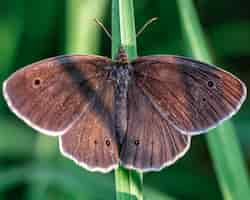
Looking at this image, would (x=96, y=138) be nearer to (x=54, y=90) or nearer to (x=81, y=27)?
(x=54, y=90)

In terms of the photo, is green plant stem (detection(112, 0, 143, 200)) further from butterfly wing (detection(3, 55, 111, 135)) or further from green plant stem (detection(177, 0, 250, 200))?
green plant stem (detection(177, 0, 250, 200))

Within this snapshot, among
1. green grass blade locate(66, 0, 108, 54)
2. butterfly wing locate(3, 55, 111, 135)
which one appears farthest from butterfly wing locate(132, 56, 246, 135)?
green grass blade locate(66, 0, 108, 54)

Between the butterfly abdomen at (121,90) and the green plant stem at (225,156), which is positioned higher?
the butterfly abdomen at (121,90)

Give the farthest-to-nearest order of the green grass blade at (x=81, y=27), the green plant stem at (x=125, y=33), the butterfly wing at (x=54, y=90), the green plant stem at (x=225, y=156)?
the green grass blade at (x=81, y=27)
the green plant stem at (x=225, y=156)
the butterfly wing at (x=54, y=90)
the green plant stem at (x=125, y=33)

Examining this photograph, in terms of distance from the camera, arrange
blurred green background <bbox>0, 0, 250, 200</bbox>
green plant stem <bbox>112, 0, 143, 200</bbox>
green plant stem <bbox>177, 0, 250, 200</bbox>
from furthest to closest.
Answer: blurred green background <bbox>0, 0, 250, 200</bbox> → green plant stem <bbox>177, 0, 250, 200</bbox> → green plant stem <bbox>112, 0, 143, 200</bbox>

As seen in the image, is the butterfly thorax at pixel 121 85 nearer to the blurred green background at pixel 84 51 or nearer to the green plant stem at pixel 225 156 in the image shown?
the green plant stem at pixel 225 156

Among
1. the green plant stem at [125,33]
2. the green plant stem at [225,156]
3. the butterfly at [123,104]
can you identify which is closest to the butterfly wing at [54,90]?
the butterfly at [123,104]

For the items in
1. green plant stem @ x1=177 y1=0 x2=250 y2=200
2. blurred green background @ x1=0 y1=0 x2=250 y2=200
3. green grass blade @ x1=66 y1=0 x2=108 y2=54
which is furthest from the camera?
green grass blade @ x1=66 y1=0 x2=108 y2=54

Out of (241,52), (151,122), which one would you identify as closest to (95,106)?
(151,122)
